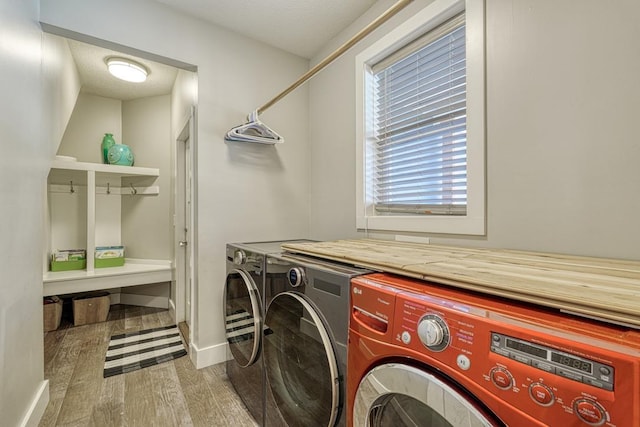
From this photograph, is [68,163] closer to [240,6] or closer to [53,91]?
[53,91]

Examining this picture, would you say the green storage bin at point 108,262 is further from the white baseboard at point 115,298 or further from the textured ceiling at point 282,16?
the textured ceiling at point 282,16

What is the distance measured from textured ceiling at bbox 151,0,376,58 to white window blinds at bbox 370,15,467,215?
472 mm

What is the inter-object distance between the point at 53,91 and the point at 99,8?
75 cm

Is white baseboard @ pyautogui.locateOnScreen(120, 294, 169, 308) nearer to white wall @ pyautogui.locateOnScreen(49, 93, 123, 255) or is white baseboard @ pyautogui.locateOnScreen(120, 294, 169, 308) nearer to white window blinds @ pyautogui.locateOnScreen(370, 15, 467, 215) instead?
white wall @ pyautogui.locateOnScreen(49, 93, 123, 255)

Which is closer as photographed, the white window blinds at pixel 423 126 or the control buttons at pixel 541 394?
the control buttons at pixel 541 394

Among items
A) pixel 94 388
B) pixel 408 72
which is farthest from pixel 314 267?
pixel 94 388

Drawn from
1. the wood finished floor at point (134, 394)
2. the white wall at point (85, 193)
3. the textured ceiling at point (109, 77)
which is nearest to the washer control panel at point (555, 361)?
the wood finished floor at point (134, 394)

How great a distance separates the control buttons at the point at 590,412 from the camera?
43 cm

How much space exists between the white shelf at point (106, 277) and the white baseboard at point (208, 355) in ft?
4.33

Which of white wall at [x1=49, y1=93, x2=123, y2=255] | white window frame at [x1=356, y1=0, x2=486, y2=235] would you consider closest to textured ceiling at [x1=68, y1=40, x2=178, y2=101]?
white wall at [x1=49, y1=93, x2=123, y2=255]

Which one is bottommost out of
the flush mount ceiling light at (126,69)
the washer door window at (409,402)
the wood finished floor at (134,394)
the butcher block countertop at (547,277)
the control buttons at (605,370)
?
the wood finished floor at (134,394)

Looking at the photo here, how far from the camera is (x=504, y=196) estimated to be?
1309 mm

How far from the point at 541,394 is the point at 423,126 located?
1.51m

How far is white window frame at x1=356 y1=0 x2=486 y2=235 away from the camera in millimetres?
1383
